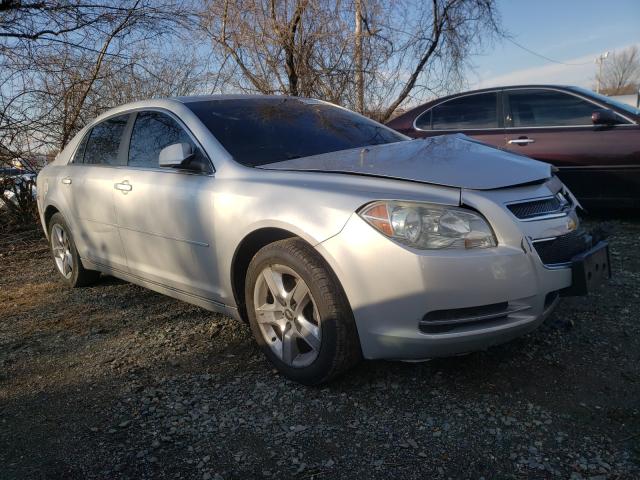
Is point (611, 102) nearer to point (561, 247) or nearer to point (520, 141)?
point (520, 141)

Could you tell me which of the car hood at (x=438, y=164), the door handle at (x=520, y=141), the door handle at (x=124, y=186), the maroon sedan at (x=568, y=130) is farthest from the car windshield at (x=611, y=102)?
the door handle at (x=124, y=186)

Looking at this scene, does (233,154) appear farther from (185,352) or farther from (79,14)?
(79,14)

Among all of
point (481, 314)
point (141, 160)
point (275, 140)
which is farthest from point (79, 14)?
point (481, 314)

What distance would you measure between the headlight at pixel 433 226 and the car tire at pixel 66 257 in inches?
130

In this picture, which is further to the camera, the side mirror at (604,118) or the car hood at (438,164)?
the side mirror at (604,118)

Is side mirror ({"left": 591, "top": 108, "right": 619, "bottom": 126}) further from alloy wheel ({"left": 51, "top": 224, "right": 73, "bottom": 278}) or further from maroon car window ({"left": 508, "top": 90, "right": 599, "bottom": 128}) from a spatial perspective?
alloy wheel ({"left": 51, "top": 224, "right": 73, "bottom": 278})

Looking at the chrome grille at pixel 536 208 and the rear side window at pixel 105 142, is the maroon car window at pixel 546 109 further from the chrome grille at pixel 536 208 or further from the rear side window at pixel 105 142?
the rear side window at pixel 105 142

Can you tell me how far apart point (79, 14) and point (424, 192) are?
6.23 meters

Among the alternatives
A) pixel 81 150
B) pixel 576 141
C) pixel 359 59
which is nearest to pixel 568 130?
pixel 576 141

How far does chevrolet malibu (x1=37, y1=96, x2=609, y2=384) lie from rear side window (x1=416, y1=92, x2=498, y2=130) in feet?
9.08

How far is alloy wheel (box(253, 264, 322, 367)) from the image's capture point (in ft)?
9.05

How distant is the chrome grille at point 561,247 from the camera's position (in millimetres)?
2500

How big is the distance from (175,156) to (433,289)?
175 centimetres

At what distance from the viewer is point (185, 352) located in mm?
3365
